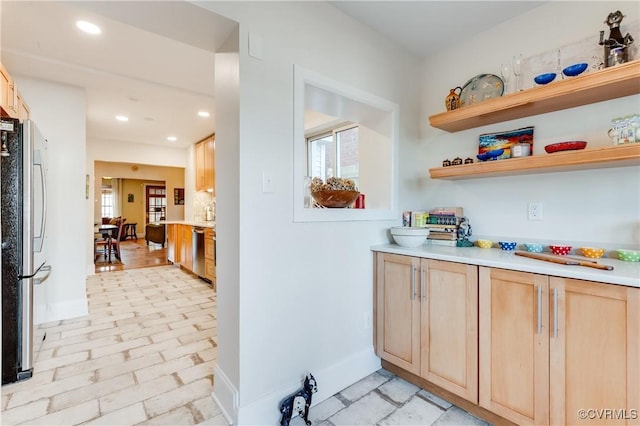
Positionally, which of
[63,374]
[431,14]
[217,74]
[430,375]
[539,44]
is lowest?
[63,374]

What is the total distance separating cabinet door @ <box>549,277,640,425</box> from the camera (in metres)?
1.12

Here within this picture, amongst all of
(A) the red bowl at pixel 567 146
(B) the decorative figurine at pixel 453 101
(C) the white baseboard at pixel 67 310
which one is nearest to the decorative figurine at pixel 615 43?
(A) the red bowl at pixel 567 146

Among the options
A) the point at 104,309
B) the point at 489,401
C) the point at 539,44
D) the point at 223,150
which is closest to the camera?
the point at 489,401

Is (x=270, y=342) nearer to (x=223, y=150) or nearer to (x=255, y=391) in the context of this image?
(x=255, y=391)

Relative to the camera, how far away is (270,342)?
1.59 metres

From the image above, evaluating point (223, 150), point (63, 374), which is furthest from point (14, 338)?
point (223, 150)

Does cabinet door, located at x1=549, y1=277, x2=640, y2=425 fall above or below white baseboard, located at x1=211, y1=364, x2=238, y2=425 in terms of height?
above

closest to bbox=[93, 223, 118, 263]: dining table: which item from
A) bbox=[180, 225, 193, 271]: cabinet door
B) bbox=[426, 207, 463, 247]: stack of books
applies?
bbox=[180, 225, 193, 271]: cabinet door

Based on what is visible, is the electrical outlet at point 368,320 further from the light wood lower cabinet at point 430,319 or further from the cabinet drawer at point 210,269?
the cabinet drawer at point 210,269

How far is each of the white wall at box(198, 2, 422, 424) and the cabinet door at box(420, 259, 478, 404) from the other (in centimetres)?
48

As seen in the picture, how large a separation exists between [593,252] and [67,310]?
4.62 meters

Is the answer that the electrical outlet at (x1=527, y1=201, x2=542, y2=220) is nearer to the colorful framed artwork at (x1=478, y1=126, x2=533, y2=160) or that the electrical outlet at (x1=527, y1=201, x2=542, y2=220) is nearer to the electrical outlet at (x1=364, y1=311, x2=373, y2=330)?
the colorful framed artwork at (x1=478, y1=126, x2=533, y2=160)

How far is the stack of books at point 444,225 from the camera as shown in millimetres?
2121

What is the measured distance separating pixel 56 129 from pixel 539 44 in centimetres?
450
